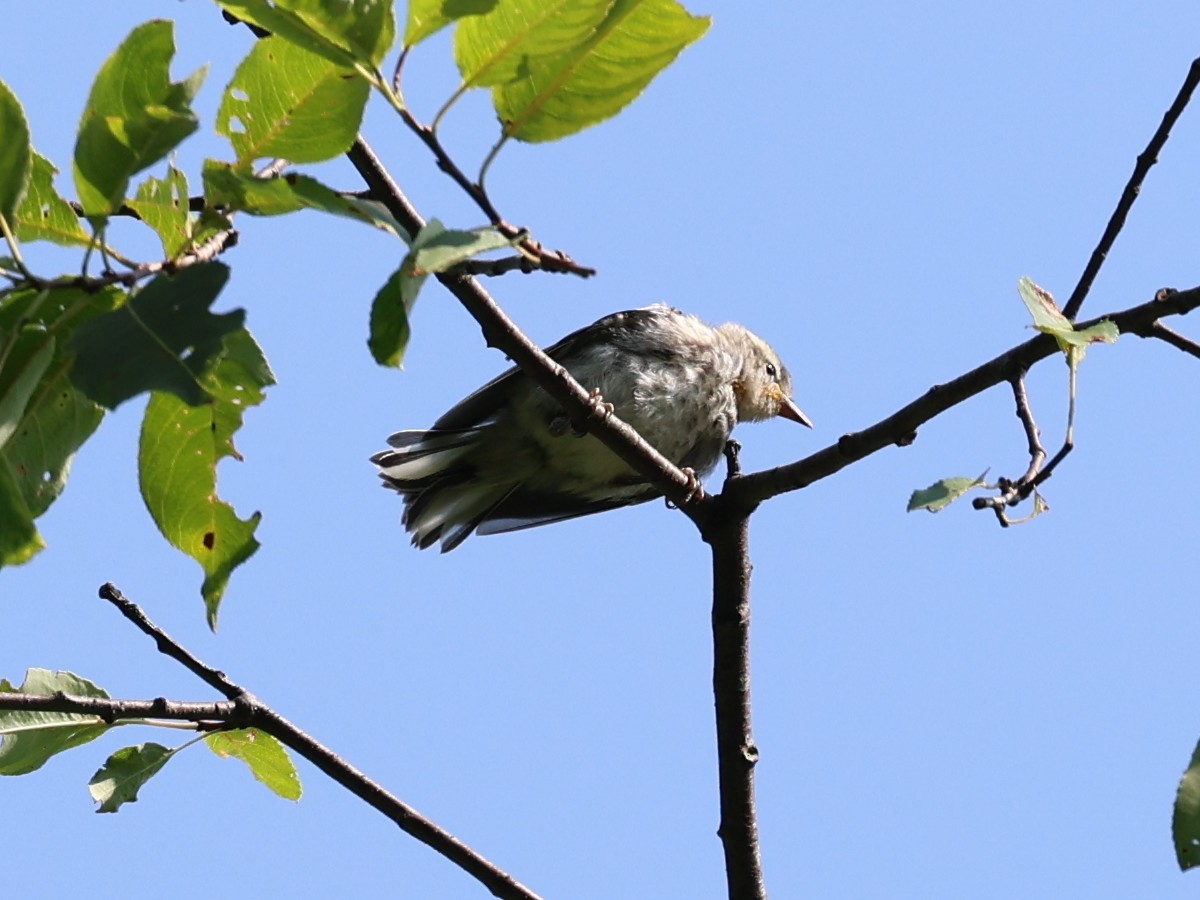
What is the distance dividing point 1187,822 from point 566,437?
4.76 meters

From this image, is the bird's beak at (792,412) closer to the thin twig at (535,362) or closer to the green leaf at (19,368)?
the thin twig at (535,362)

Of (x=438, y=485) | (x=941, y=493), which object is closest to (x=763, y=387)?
(x=438, y=485)

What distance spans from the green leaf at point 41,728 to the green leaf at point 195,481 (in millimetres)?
875

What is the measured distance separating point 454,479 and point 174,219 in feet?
16.1

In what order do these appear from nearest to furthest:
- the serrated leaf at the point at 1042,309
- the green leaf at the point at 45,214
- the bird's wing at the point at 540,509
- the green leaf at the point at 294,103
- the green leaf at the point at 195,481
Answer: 1. the green leaf at the point at 294,103
2. the green leaf at the point at 45,214
3. the green leaf at the point at 195,481
4. the serrated leaf at the point at 1042,309
5. the bird's wing at the point at 540,509

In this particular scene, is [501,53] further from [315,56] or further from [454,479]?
[454,479]

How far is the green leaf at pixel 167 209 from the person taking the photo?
1.75 m

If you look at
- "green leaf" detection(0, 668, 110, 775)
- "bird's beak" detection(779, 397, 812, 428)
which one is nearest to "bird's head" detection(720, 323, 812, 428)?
"bird's beak" detection(779, 397, 812, 428)

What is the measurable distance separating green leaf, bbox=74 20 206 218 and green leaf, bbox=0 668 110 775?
4.76ft

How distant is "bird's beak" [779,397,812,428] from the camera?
8.18 meters

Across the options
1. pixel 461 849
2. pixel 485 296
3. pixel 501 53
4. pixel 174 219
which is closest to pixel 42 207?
pixel 174 219

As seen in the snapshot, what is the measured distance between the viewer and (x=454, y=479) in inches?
262

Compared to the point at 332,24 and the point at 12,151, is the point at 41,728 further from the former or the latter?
the point at 332,24

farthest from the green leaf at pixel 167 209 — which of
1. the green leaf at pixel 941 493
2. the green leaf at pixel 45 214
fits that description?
the green leaf at pixel 941 493
